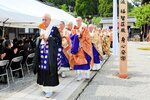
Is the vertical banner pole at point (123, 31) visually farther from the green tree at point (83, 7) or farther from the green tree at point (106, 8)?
the green tree at point (83, 7)

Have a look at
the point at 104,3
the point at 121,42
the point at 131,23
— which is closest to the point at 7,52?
the point at 121,42

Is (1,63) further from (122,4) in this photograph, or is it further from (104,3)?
(104,3)

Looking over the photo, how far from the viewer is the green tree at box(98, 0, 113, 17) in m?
90.2

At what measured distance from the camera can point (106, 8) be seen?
91.2 meters

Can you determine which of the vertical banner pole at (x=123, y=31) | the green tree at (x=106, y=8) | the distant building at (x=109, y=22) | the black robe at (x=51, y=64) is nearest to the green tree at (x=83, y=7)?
the green tree at (x=106, y=8)

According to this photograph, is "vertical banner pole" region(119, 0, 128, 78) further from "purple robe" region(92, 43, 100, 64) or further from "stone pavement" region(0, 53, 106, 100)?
"purple robe" region(92, 43, 100, 64)

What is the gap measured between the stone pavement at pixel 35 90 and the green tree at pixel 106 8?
263 ft

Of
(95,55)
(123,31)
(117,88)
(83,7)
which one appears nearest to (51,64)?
(117,88)

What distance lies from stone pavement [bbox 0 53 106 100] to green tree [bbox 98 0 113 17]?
80.0 m

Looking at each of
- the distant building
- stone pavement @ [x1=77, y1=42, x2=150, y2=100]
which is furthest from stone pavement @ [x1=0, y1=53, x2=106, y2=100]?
the distant building

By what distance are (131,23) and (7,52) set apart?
216 ft

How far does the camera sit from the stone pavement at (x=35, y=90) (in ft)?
27.9

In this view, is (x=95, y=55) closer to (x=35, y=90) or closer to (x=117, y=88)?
(x=117, y=88)

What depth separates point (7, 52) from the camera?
34.1ft
